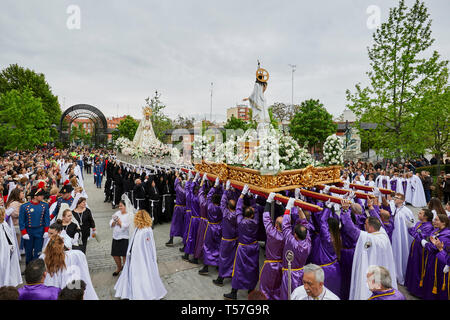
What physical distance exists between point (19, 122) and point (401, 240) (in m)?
31.5

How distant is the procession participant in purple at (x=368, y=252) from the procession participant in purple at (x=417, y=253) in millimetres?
1404

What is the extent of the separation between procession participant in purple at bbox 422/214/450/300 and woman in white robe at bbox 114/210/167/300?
5.82m

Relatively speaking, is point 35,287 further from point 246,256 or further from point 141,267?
point 246,256

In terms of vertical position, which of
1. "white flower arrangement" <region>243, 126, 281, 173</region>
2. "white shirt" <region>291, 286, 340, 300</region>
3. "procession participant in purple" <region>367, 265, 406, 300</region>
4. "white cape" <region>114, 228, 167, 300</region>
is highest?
"white flower arrangement" <region>243, 126, 281, 173</region>

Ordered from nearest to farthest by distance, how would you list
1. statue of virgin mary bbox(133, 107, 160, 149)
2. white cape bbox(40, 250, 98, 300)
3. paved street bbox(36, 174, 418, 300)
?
1. white cape bbox(40, 250, 98, 300)
2. paved street bbox(36, 174, 418, 300)
3. statue of virgin mary bbox(133, 107, 160, 149)

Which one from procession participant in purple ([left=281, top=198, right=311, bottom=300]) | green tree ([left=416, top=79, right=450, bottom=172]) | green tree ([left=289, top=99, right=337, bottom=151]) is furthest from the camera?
green tree ([left=289, top=99, right=337, bottom=151])

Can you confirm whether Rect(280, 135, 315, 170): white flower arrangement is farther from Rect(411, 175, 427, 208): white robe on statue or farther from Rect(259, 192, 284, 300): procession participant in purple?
Rect(411, 175, 427, 208): white robe on statue

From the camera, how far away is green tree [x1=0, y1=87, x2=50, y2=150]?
22688 millimetres

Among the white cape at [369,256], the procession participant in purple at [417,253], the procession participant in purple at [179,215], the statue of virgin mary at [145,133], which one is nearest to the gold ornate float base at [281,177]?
the procession participant in purple at [179,215]

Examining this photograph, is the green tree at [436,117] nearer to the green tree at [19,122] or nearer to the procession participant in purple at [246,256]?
the procession participant in purple at [246,256]

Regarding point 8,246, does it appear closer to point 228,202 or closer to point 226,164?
point 228,202

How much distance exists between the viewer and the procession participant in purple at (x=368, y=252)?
4.46 metres

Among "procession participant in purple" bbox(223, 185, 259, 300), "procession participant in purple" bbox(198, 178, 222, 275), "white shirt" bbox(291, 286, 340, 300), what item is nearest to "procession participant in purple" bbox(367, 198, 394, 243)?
"procession participant in purple" bbox(223, 185, 259, 300)
